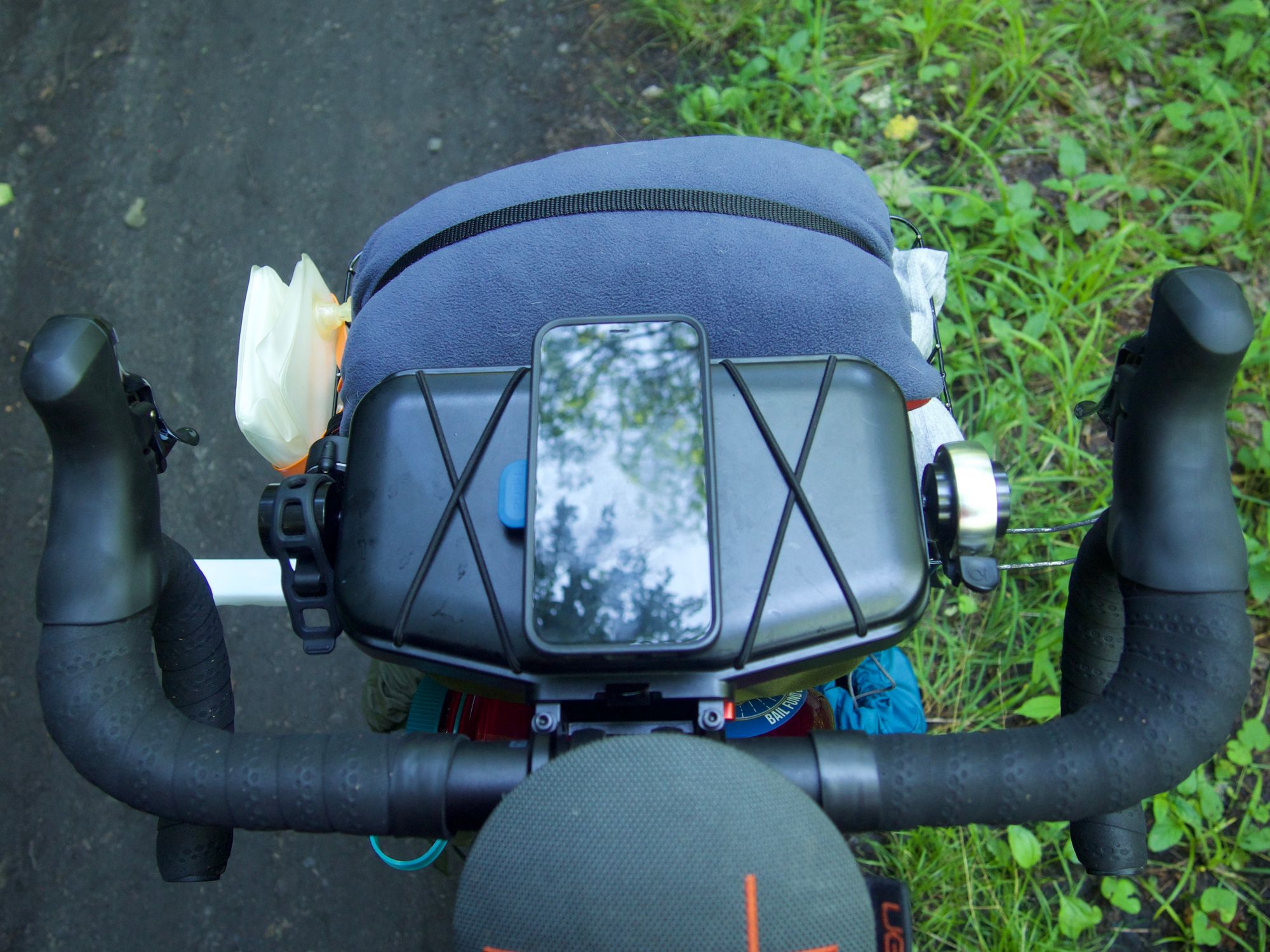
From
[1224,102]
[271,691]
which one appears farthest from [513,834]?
[1224,102]

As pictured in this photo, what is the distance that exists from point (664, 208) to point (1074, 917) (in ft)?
4.91

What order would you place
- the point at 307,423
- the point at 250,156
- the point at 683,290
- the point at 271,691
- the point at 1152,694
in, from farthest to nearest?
the point at 250,156, the point at 271,691, the point at 307,423, the point at 683,290, the point at 1152,694

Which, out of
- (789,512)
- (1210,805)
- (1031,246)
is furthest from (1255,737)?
(789,512)

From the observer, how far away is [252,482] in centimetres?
202

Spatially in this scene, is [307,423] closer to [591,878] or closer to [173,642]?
[173,642]

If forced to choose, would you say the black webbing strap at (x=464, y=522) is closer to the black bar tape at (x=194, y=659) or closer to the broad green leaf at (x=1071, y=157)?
the black bar tape at (x=194, y=659)

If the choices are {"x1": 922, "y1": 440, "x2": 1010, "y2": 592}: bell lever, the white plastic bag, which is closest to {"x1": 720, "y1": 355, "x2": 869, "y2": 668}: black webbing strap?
{"x1": 922, "y1": 440, "x2": 1010, "y2": 592}: bell lever

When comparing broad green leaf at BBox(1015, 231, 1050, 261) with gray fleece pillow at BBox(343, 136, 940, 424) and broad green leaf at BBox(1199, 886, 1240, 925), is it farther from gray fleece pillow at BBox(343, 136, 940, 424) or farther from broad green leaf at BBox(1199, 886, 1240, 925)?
broad green leaf at BBox(1199, 886, 1240, 925)

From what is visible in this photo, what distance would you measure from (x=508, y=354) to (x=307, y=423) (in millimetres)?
428

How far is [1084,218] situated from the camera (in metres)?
2.01

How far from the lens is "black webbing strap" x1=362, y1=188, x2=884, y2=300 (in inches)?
38.5

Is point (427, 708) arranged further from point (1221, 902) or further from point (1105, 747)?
point (1221, 902)

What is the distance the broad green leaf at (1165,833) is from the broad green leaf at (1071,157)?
1430mm

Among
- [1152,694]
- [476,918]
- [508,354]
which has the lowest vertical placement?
[476,918]
